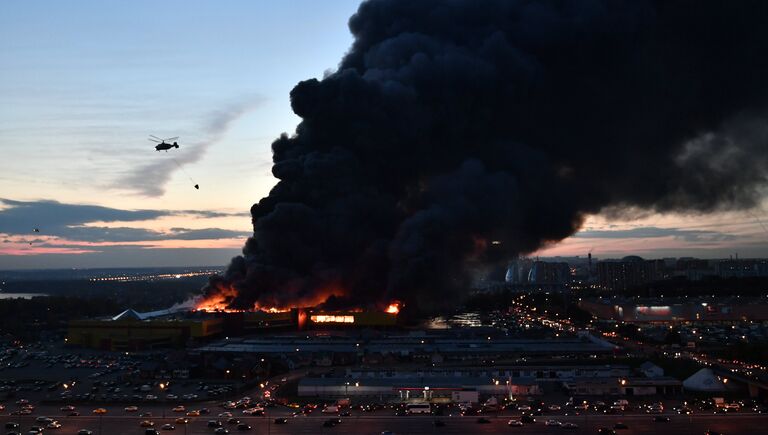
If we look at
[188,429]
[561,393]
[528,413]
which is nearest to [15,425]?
[188,429]

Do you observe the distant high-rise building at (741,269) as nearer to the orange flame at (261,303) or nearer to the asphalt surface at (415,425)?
the orange flame at (261,303)

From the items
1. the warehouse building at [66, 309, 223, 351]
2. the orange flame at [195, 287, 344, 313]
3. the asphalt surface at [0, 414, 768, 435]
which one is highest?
the orange flame at [195, 287, 344, 313]

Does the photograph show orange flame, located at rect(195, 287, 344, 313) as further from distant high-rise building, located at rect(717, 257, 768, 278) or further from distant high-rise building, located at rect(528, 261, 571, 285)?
distant high-rise building, located at rect(528, 261, 571, 285)

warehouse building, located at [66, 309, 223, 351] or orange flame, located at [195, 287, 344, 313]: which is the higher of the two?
orange flame, located at [195, 287, 344, 313]

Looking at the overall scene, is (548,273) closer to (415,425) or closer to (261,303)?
(261,303)

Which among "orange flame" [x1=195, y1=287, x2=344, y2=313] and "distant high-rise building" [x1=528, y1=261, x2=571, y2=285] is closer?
"orange flame" [x1=195, y1=287, x2=344, y2=313]

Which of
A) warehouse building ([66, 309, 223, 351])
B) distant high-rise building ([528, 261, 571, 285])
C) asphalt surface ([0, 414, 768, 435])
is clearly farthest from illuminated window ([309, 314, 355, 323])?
distant high-rise building ([528, 261, 571, 285])

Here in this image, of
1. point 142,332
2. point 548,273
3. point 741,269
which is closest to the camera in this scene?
point 142,332

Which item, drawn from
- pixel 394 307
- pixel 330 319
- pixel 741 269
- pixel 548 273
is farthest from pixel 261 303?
pixel 741 269
